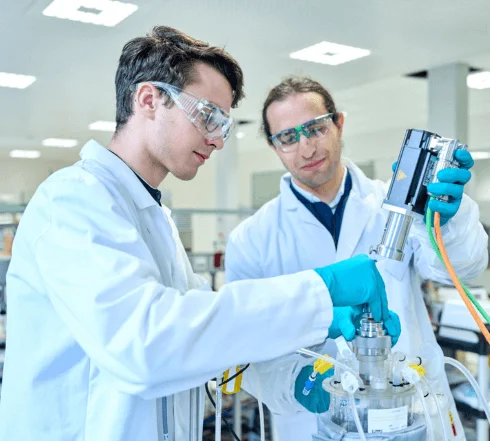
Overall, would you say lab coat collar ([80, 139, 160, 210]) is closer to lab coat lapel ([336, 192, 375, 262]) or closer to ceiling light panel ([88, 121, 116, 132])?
lab coat lapel ([336, 192, 375, 262])

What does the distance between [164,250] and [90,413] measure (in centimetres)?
34

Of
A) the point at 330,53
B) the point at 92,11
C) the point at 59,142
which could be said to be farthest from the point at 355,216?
the point at 59,142

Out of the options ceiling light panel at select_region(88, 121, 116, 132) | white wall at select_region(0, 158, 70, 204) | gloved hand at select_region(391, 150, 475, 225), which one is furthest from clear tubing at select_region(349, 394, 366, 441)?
white wall at select_region(0, 158, 70, 204)

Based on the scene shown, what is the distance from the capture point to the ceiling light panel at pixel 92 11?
373 centimetres

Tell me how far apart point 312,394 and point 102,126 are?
26.9 ft

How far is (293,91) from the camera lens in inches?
63.9

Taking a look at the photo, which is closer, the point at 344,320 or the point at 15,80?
the point at 344,320

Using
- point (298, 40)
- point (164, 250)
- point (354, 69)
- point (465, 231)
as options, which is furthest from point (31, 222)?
point (354, 69)

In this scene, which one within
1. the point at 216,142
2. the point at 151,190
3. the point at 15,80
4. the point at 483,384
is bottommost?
the point at 483,384

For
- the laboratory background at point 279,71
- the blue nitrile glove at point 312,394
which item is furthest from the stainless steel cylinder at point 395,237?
the laboratory background at point 279,71

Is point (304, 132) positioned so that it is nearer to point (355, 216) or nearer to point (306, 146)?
point (306, 146)

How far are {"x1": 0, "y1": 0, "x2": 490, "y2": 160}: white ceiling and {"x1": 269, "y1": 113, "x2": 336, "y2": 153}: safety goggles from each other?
253 cm

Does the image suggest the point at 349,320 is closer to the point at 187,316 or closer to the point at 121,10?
the point at 187,316

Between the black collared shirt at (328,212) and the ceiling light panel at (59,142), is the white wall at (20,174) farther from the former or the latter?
the black collared shirt at (328,212)
